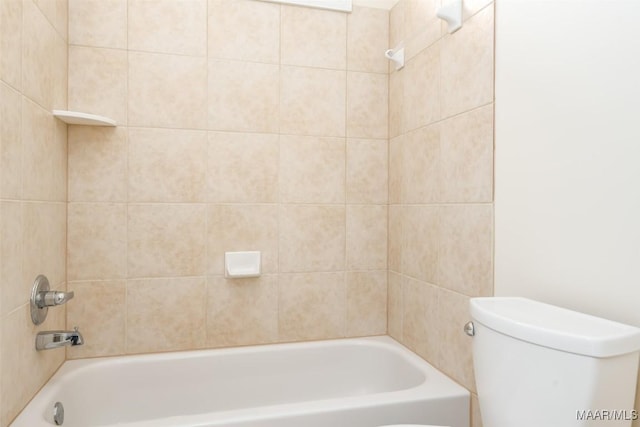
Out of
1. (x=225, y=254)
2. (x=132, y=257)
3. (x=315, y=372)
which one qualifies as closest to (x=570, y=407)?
(x=315, y=372)

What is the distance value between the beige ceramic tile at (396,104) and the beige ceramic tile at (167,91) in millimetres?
914

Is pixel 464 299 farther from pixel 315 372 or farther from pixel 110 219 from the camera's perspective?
pixel 110 219

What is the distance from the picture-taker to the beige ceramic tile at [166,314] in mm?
1760

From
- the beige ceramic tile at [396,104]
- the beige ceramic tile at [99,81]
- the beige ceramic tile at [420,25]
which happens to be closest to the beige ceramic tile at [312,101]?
the beige ceramic tile at [396,104]

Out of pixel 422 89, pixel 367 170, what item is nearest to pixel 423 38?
pixel 422 89

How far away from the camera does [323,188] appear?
1977mm

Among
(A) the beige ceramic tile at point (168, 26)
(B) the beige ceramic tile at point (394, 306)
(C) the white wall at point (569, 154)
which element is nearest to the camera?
(C) the white wall at point (569, 154)

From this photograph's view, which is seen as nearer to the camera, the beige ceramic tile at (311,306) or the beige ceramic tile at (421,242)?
the beige ceramic tile at (421,242)

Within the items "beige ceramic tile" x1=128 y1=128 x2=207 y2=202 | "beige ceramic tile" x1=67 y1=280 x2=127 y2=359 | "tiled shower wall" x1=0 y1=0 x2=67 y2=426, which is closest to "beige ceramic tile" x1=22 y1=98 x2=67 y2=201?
"tiled shower wall" x1=0 y1=0 x2=67 y2=426

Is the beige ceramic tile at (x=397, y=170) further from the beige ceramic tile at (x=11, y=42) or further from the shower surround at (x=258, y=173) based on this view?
the beige ceramic tile at (x=11, y=42)

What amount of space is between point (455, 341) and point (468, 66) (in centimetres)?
101

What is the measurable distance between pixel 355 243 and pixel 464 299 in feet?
2.28

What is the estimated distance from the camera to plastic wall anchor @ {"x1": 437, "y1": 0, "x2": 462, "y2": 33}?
1456 millimetres

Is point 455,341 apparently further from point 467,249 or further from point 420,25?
point 420,25
